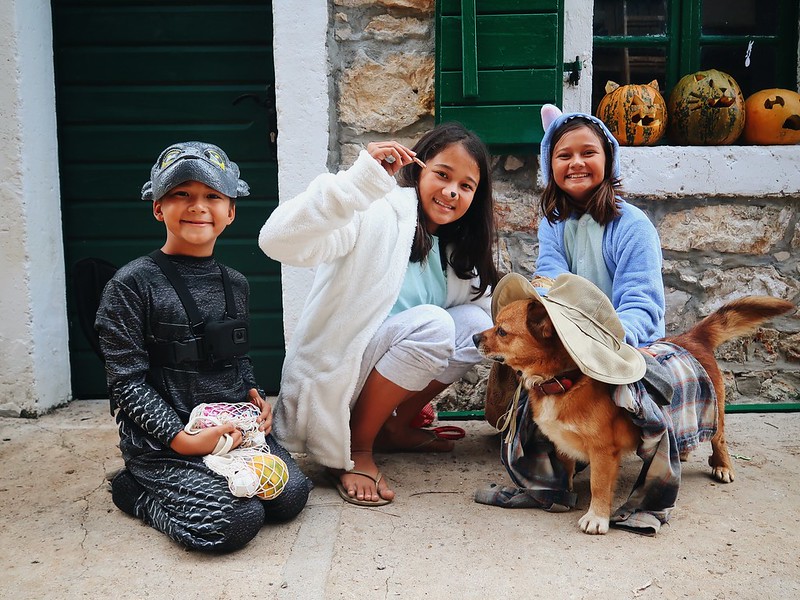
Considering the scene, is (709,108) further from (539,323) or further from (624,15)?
(539,323)

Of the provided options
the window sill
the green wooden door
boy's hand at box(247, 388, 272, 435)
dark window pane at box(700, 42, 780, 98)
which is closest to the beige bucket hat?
boy's hand at box(247, 388, 272, 435)

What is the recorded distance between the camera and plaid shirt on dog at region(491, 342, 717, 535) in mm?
2311

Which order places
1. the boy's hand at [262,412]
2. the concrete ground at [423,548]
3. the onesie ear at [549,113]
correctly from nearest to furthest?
the concrete ground at [423,548] → the boy's hand at [262,412] → the onesie ear at [549,113]

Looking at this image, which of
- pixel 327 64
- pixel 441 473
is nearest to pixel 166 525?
pixel 441 473

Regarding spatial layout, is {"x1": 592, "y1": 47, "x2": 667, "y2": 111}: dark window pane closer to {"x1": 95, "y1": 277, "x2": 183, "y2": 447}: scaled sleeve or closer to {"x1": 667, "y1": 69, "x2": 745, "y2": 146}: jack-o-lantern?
{"x1": 667, "y1": 69, "x2": 745, "y2": 146}: jack-o-lantern

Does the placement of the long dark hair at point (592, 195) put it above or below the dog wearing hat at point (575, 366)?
above

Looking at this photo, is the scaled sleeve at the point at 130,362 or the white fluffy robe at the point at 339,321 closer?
the scaled sleeve at the point at 130,362

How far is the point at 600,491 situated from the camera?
231cm

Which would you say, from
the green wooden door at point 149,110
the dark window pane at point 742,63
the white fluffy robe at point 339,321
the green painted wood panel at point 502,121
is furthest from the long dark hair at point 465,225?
the dark window pane at point 742,63

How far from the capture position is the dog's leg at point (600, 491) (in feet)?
7.50

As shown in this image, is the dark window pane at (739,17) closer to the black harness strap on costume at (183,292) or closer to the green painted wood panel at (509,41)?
the green painted wood panel at (509,41)

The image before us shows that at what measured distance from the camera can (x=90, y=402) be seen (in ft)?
12.8

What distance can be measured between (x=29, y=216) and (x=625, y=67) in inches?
125

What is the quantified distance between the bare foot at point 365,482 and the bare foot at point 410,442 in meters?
0.38
